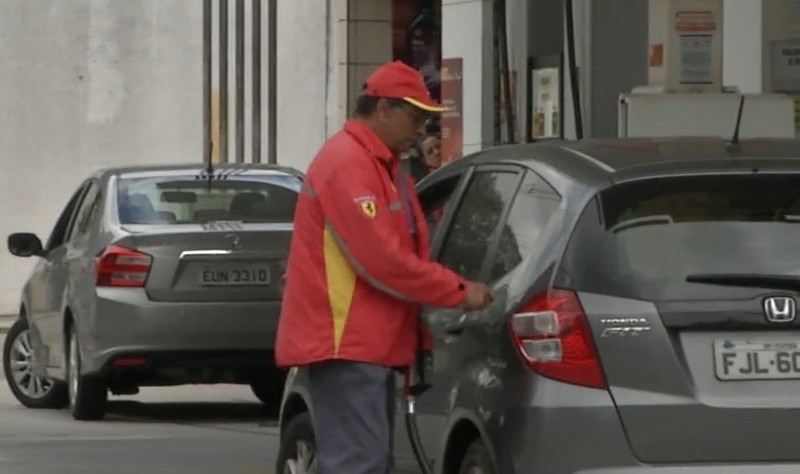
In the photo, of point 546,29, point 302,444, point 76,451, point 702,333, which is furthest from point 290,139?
point 702,333

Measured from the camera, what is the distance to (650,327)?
260 inches

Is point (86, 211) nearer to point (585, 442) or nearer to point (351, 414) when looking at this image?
point (351, 414)

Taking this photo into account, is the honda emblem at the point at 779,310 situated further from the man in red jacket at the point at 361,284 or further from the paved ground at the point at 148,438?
the paved ground at the point at 148,438

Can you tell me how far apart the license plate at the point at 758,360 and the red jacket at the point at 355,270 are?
2.67ft

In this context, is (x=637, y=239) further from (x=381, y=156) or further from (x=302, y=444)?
(x=302, y=444)

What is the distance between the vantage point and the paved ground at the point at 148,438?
470 inches

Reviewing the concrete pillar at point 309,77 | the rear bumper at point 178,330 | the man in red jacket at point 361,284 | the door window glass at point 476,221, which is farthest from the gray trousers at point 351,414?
the concrete pillar at point 309,77

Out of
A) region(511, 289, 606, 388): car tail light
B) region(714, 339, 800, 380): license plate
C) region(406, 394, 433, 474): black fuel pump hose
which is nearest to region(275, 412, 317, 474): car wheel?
region(406, 394, 433, 474): black fuel pump hose

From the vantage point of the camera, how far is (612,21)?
803 inches

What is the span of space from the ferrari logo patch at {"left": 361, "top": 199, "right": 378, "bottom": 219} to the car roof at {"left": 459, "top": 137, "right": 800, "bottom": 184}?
24.3 inches

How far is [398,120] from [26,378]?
31.2 feet

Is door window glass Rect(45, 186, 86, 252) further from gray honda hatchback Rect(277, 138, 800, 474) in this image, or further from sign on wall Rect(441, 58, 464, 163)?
gray honda hatchback Rect(277, 138, 800, 474)

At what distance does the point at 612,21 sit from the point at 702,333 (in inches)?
551

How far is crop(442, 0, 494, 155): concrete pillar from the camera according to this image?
848 inches
